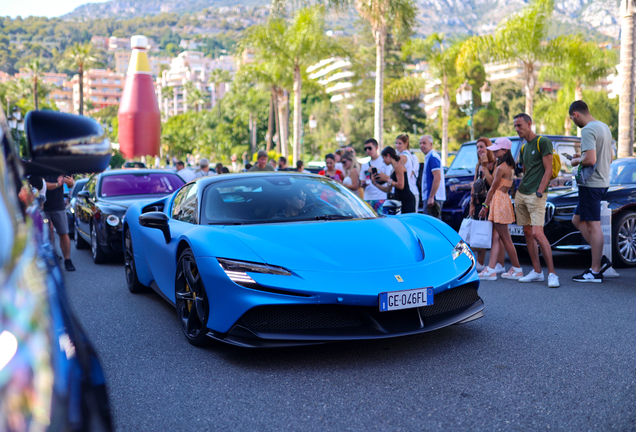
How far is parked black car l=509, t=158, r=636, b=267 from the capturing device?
25.2 feet

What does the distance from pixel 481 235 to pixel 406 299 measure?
12.0 feet

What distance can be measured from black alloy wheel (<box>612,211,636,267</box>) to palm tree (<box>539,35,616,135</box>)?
23428 mm

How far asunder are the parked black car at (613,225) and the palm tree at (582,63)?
23.4 m

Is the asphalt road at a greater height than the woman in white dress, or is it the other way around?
the woman in white dress

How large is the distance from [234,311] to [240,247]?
0.44m

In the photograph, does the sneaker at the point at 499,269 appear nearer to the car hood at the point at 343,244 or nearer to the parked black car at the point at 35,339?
the car hood at the point at 343,244

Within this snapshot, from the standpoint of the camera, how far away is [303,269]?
3814mm

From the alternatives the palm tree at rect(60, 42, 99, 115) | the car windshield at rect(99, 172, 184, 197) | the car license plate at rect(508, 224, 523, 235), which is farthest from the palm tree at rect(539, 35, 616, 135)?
the palm tree at rect(60, 42, 99, 115)

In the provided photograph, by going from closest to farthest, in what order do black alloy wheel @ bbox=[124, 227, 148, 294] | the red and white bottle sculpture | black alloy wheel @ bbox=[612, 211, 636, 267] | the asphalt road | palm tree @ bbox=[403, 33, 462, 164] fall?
the asphalt road, black alloy wheel @ bbox=[124, 227, 148, 294], black alloy wheel @ bbox=[612, 211, 636, 267], palm tree @ bbox=[403, 33, 462, 164], the red and white bottle sculpture

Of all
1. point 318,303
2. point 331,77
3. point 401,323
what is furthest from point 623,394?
point 331,77

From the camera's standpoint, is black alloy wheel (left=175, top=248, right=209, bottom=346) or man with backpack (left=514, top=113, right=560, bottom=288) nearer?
black alloy wheel (left=175, top=248, right=209, bottom=346)

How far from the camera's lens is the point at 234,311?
379cm

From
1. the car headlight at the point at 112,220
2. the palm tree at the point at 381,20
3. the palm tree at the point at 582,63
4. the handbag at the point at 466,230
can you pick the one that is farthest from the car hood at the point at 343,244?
the palm tree at the point at 582,63

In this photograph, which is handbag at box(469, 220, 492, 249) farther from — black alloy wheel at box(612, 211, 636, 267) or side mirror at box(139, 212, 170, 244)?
side mirror at box(139, 212, 170, 244)
